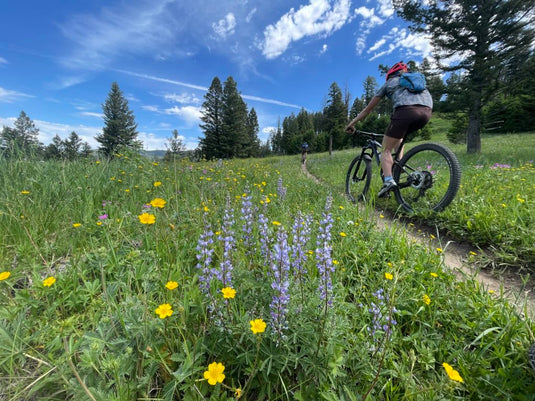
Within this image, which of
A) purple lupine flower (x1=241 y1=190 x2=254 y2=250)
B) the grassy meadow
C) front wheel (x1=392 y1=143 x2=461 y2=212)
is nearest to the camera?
the grassy meadow

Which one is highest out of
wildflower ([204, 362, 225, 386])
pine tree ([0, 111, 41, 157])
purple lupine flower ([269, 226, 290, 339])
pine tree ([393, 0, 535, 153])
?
pine tree ([393, 0, 535, 153])

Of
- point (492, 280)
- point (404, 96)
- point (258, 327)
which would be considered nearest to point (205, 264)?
point (258, 327)

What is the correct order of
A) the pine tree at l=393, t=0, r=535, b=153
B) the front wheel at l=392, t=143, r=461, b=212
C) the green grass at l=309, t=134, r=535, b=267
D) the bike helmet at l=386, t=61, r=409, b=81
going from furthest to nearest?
1. the pine tree at l=393, t=0, r=535, b=153
2. the bike helmet at l=386, t=61, r=409, b=81
3. the front wheel at l=392, t=143, r=461, b=212
4. the green grass at l=309, t=134, r=535, b=267

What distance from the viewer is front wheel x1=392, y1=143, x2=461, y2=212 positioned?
329cm

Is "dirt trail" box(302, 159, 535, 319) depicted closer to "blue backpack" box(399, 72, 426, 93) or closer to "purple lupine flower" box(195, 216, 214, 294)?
"purple lupine flower" box(195, 216, 214, 294)

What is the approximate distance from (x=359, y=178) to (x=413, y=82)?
2.20 m

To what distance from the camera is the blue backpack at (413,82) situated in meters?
3.34

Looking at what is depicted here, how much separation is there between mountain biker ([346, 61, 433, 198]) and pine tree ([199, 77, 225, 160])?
1582 inches

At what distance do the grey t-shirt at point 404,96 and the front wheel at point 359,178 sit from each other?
1.31 meters

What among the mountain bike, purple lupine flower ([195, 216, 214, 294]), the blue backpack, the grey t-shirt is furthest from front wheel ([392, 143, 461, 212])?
purple lupine flower ([195, 216, 214, 294])

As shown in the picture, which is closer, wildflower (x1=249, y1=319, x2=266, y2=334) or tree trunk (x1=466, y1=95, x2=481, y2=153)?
wildflower (x1=249, y1=319, x2=266, y2=334)

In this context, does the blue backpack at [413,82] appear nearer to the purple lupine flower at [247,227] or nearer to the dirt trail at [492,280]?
the dirt trail at [492,280]

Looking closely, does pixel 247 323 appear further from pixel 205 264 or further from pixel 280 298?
pixel 205 264

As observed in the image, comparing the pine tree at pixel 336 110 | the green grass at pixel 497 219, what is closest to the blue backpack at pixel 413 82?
the green grass at pixel 497 219
